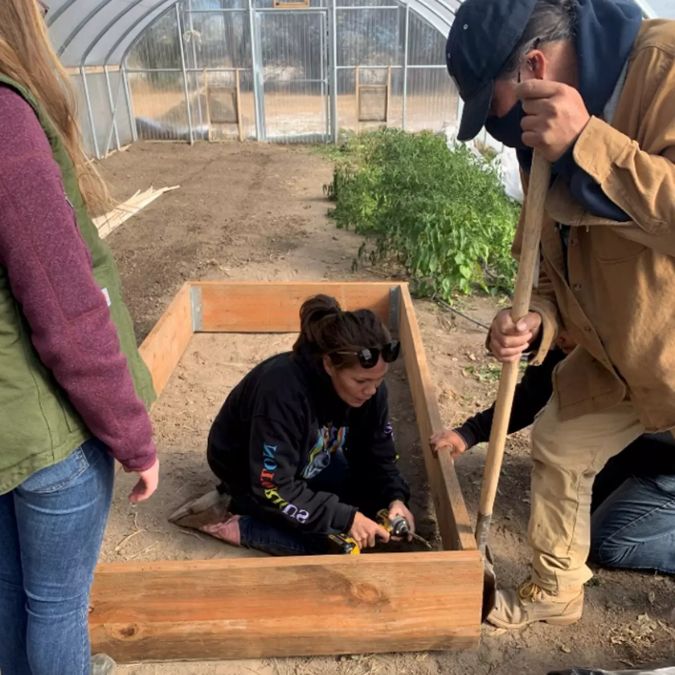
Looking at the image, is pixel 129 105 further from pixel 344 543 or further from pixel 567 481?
pixel 567 481

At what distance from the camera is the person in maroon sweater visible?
3.73 feet

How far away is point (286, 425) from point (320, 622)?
626mm

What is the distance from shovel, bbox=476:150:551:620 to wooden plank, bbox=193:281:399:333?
233 cm

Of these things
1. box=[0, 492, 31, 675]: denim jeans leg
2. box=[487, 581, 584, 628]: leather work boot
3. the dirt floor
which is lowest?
the dirt floor

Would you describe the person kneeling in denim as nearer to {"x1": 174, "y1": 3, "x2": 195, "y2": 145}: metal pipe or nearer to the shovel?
the shovel

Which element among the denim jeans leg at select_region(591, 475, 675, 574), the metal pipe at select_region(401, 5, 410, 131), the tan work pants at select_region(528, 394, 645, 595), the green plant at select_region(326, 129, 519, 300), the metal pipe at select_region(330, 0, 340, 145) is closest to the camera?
the tan work pants at select_region(528, 394, 645, 595)

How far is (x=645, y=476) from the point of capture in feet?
8.38

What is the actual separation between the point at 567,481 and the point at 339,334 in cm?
87

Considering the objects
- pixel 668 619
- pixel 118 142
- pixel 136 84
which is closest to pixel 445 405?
pixel 668 619

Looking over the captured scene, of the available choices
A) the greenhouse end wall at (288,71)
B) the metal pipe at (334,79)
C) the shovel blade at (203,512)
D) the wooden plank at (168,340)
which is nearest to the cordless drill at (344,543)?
the shovel blade at (203,512)

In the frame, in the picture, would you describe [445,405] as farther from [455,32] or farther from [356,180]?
[356,180]

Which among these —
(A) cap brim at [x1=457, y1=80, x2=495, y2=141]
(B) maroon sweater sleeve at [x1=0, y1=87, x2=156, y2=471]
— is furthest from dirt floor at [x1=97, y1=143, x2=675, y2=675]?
(A) cap brim at [x1=457, y1=80, x2=495, y2=141]

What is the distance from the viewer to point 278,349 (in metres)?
4.44

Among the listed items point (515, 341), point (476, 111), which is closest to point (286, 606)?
point (515, 341)
